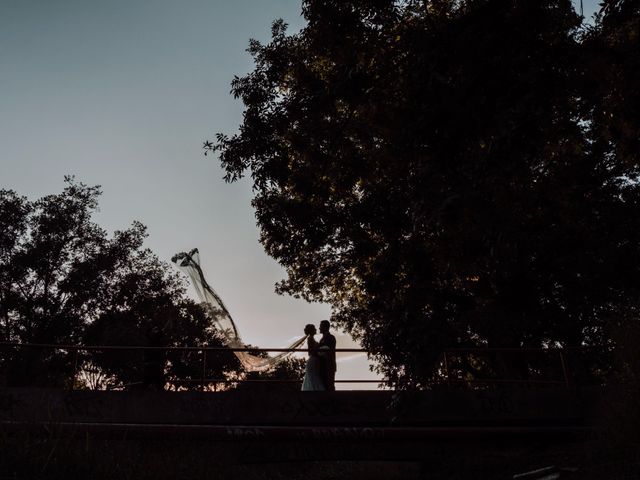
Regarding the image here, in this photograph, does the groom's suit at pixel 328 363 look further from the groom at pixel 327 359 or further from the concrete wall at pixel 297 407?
the concrete wall at pixel 297 407

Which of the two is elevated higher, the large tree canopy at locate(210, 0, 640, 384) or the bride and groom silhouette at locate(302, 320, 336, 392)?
the large tree canopy at locate(210, 0, 640, 384)

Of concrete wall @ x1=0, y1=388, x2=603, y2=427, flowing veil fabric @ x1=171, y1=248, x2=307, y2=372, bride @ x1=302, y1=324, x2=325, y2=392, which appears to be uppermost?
flowing veil fabric @ x1=171, y1=248, x2=307, y2=372

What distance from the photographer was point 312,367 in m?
10.9

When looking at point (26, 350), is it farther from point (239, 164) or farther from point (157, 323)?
point (239, 164)

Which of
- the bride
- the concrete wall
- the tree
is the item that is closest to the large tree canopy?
the concrete wall

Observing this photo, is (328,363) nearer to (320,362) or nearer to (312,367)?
(320,362)

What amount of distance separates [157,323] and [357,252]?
1512 centimetres

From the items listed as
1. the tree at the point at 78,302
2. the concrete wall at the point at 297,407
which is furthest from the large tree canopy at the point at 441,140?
the tree at the point at 78,302

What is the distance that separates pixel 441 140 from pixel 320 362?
615 centimetres

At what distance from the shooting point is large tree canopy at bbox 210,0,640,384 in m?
6.00

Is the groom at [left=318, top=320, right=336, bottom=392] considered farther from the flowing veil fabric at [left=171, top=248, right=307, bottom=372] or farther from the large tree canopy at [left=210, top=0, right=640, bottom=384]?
the flowing veil fabric at [left=171, top=248, right=307, bottom=372]

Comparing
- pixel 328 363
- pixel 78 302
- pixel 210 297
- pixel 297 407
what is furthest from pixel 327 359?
pixel 78 302

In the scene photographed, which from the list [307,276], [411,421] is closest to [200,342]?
[307,276]

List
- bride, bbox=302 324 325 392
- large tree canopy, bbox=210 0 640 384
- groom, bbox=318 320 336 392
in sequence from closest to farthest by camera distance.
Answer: large tree canopy, bbox=210 0 640 384
bride, bbox=302 324 325 392
groom, bbox=318 320 336 392
